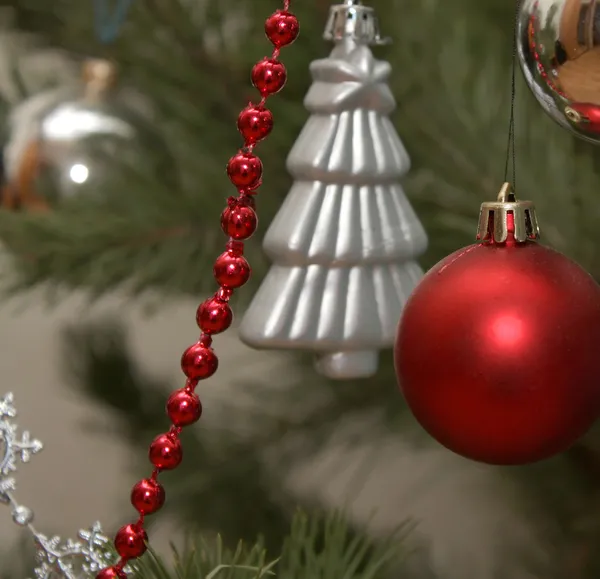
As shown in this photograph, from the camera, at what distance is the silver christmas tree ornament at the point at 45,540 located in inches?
14.5

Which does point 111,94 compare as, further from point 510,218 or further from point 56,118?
point 510,218

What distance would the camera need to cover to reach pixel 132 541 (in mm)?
334

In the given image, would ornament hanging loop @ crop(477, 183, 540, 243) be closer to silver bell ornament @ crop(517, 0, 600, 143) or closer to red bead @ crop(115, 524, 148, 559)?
silver bell ornament @ crop(517, 0, 600, 143)

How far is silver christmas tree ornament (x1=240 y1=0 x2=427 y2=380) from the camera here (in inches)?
16.3

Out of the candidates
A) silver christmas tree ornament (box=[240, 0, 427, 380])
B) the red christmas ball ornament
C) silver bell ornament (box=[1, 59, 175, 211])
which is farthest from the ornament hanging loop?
silver bell ornament (box=[1, 59, 175, 211])

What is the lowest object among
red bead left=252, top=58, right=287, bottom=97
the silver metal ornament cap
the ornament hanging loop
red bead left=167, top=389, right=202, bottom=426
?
red bead left=167, top=389, right=202, bottom=426

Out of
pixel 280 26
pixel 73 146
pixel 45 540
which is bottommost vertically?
pixel 45 540

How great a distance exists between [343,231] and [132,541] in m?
0.17

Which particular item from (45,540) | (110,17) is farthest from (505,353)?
(110,17)

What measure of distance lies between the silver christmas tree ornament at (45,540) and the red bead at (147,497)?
0.03m

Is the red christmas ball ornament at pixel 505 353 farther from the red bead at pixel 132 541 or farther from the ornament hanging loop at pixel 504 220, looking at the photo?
the red bead at pixel 132 541

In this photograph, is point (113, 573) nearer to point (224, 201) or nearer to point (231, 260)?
point (231, 260)

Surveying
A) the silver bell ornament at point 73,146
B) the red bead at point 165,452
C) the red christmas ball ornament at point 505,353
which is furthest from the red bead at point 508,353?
the silver bell ornament at point 73,146

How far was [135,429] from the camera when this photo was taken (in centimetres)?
61
